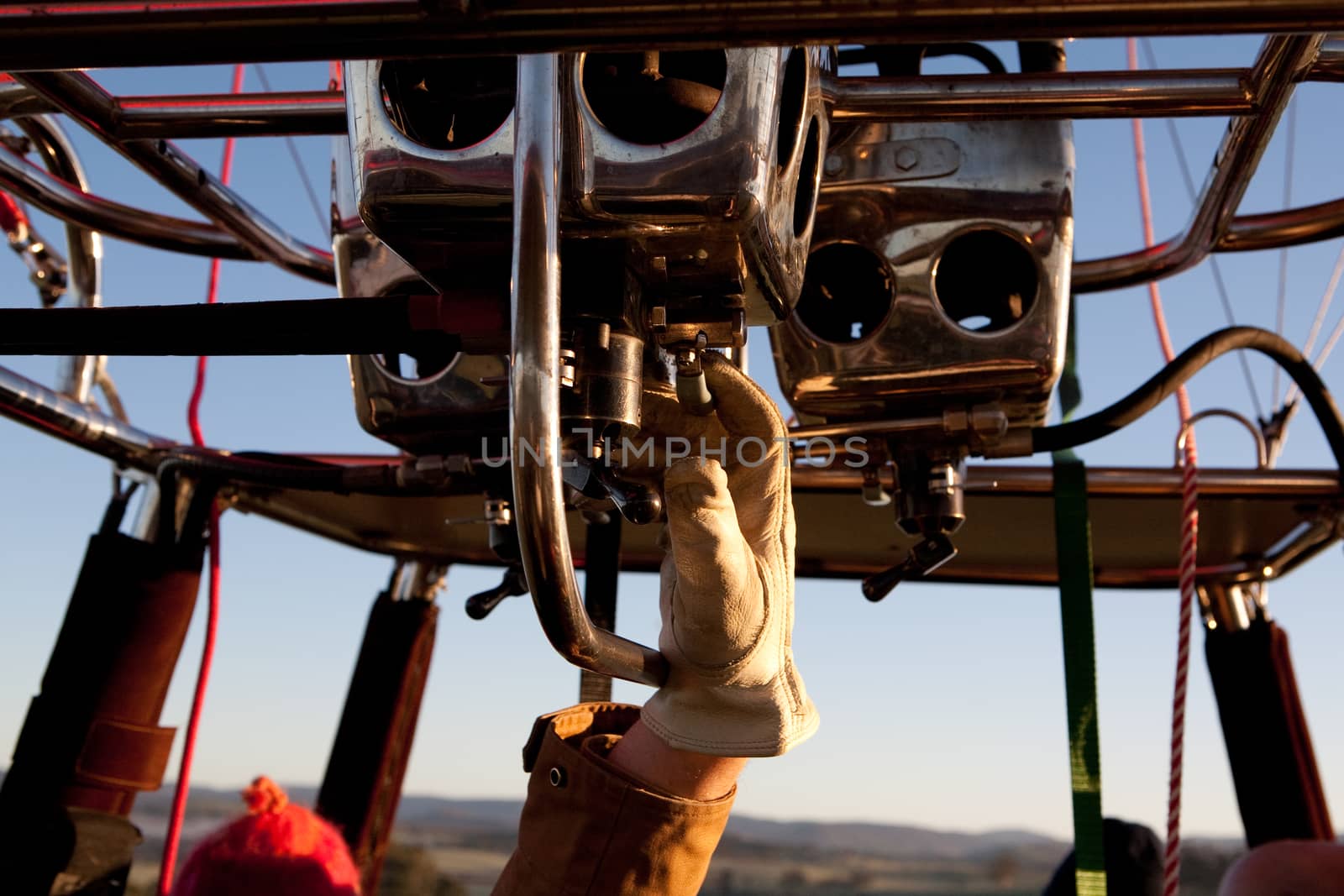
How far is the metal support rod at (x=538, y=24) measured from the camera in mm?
385

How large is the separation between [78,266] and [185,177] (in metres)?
0.35

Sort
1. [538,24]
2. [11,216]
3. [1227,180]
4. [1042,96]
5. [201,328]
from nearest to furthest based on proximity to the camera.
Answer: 1. [538,24]
2. [201,328]
3. [1042,96]
4. [1227,180]
5. [11,216]

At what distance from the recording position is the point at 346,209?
97 centimetres

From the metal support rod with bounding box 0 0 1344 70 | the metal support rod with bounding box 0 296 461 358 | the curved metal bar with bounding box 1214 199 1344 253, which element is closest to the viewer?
the metal support rod with bounding box 0 0 1344 70

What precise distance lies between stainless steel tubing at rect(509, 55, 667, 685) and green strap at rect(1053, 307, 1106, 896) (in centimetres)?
68

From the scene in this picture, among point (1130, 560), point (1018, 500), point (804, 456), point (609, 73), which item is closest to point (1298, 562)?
point (1130, 560)

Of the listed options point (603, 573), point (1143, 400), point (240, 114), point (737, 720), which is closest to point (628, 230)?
point (737, 720)

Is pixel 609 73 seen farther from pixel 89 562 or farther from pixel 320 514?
pixel 320 514

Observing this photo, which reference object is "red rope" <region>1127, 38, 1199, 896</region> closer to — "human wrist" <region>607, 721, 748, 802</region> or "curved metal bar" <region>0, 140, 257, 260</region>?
"human wrist" <region>607, 721, 748, 802</region>

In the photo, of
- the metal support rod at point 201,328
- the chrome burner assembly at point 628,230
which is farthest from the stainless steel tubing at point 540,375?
the metal support rod at point 201,328

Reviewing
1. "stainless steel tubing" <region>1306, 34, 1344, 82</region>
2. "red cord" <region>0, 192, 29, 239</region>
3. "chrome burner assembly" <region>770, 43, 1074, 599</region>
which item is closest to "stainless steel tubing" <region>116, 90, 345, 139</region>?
"chrome burner assembly" <region>770, 43, 1074, 599</region>

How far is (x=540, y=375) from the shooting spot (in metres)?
0.48

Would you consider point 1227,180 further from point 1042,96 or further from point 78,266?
point 78,266

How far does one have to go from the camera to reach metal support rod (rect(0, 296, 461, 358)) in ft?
1.85
